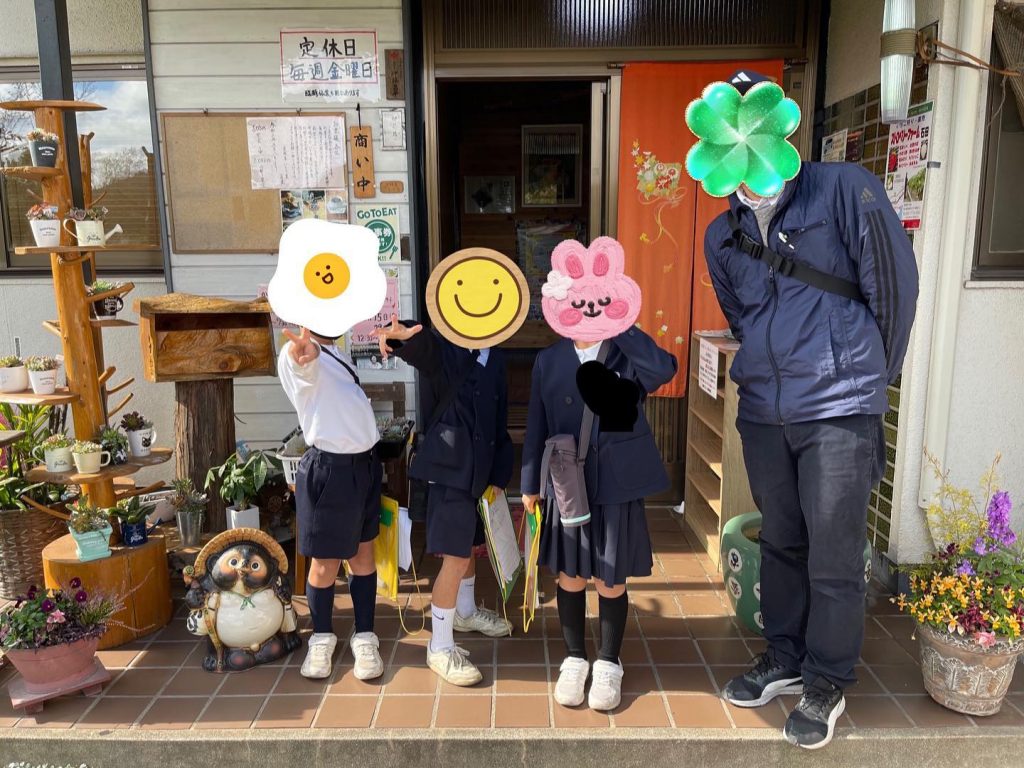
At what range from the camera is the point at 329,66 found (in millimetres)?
4645

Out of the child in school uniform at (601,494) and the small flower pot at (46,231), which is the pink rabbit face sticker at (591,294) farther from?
the small flower pot at (46,231)

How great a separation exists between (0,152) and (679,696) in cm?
558

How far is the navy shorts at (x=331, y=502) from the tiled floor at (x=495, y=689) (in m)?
0.59

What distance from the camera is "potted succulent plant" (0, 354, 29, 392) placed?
11.7 ft

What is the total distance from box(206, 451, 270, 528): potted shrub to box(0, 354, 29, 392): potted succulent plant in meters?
1.01

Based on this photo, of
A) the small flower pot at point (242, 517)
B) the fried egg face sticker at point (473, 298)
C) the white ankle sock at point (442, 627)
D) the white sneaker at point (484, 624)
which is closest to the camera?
the fried egg face sticker at point (473, 298)

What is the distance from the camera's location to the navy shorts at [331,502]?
3.05 meters

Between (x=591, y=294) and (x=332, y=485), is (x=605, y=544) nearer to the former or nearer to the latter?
(x=591, y=294)

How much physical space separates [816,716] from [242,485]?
9.81ft

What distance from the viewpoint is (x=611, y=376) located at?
9.12 ft

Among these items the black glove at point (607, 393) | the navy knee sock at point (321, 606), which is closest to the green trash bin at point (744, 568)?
the black glove at point (607, 393)

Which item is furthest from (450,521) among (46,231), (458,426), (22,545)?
(22,545)

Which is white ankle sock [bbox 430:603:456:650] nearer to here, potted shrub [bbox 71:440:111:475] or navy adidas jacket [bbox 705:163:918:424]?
navy adidas jacket [bbox 705:163:918:424]

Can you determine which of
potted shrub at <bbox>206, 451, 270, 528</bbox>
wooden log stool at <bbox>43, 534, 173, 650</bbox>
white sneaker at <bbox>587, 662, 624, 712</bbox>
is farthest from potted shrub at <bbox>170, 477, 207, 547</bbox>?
white sneaker at <bbox>587, 662, 624, 712</bbox>
